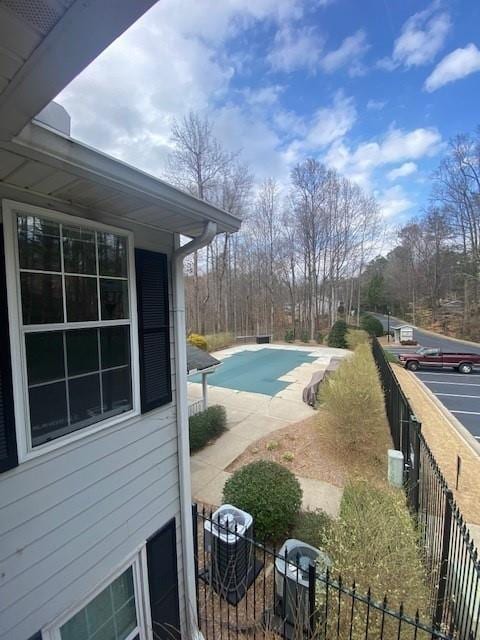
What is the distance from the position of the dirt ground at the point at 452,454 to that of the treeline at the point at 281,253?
16668mm

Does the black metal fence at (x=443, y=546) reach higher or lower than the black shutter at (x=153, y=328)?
lower

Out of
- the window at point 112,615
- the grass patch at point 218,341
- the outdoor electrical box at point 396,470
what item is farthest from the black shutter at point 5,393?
the grass patch at point 218,341

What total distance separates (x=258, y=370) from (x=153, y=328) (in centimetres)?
1256

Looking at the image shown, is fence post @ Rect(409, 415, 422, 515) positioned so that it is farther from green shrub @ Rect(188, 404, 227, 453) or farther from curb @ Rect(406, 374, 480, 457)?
green shrub @ Rect(188, 404, 227, 453)

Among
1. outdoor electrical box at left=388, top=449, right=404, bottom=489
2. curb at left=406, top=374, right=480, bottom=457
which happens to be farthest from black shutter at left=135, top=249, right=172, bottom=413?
curb at left=406, top=374, right=480, bottom=457

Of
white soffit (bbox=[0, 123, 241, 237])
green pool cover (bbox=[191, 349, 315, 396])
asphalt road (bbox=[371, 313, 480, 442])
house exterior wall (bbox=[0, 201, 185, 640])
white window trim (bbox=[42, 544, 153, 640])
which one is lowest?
asphalt road (bbox=[371, 313, 480, 442])

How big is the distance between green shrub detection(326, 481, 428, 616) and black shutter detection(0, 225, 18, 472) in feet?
9.51

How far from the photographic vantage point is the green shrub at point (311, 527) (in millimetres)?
3994

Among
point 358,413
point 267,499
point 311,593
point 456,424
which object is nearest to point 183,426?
point 311,593

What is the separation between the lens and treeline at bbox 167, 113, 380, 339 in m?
24.6

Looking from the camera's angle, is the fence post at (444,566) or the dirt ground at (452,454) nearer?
the fence post at (444,566)

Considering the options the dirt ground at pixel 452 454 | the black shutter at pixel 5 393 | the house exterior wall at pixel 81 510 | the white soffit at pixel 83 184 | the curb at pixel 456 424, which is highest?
the white soffit at pixel 83 184

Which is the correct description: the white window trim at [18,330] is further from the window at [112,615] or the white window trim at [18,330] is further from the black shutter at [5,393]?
the window at [112,615]

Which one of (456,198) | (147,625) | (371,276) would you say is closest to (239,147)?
(456,198)
